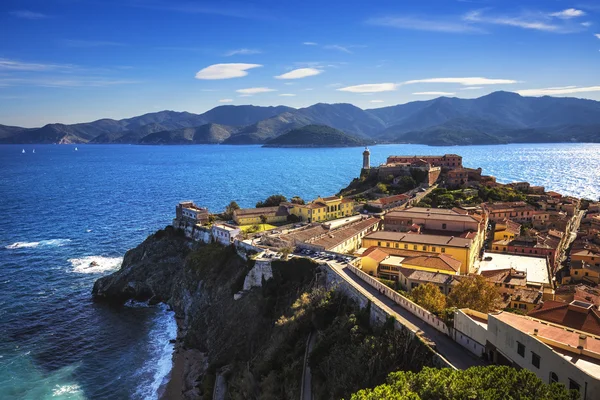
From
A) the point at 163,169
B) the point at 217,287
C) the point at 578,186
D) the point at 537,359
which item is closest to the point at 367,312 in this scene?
the point at 537,359

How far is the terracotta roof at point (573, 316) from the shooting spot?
23.8m

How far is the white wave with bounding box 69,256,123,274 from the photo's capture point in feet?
206

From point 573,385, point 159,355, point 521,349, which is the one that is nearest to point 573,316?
point 521,349

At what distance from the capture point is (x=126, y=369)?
39.2 metres

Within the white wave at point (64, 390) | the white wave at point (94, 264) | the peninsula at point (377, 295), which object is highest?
the peninsula at point (377, 295)

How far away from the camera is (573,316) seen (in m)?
24.8

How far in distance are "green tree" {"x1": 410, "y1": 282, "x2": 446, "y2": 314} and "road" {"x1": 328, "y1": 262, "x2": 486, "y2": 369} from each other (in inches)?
57.3

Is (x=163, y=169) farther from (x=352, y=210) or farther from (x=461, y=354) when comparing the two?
(x=461, y=354)

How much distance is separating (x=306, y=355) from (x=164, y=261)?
34228 millimetres

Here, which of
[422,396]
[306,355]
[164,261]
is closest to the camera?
[422,396]

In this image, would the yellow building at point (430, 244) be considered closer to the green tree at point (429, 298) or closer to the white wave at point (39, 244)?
the green tree at point (429, 298)

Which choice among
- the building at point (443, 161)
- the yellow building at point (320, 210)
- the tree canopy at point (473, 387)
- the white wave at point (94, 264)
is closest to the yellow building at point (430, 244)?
the yellow building at point (320, 210)

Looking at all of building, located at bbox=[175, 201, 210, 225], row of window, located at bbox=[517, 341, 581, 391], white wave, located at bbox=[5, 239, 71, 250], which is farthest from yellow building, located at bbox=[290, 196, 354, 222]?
white wave, located at bbox=[5, 239, 71, 250]

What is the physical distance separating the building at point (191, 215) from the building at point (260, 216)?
14.8 ft
